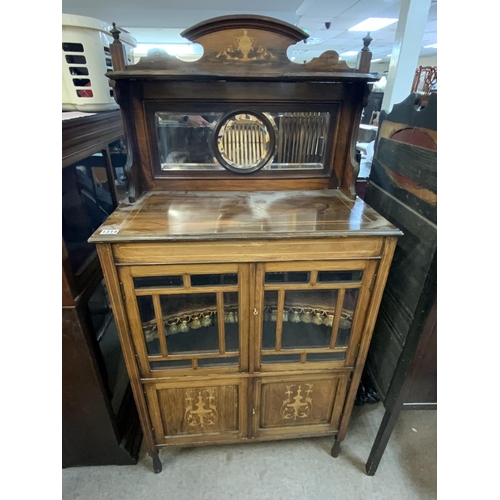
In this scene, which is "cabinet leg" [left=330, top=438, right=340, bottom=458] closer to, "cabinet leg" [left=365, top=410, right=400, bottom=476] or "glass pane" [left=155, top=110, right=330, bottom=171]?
"cabinet leg" [left=365, top=410, right=400, bottom=476]

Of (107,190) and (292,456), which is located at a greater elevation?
(107,190)

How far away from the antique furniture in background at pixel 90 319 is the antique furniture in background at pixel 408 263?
1.06 metres

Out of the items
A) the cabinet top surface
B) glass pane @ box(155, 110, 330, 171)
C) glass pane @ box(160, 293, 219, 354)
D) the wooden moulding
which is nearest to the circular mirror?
glass pane @ box(155, 110, 330, 171)

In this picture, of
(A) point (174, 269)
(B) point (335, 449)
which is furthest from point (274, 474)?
(A) point (174, 269)

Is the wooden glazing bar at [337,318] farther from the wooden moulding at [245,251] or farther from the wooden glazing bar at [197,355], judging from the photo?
the wooden glazing bar at [197,355]

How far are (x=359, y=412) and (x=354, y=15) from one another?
193 inches

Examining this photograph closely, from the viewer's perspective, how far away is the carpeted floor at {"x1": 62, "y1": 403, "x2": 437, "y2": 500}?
1238 mm

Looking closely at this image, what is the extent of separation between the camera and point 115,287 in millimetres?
896

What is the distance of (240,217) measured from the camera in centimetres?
95

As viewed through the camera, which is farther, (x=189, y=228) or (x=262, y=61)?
(x=262, y=61)
